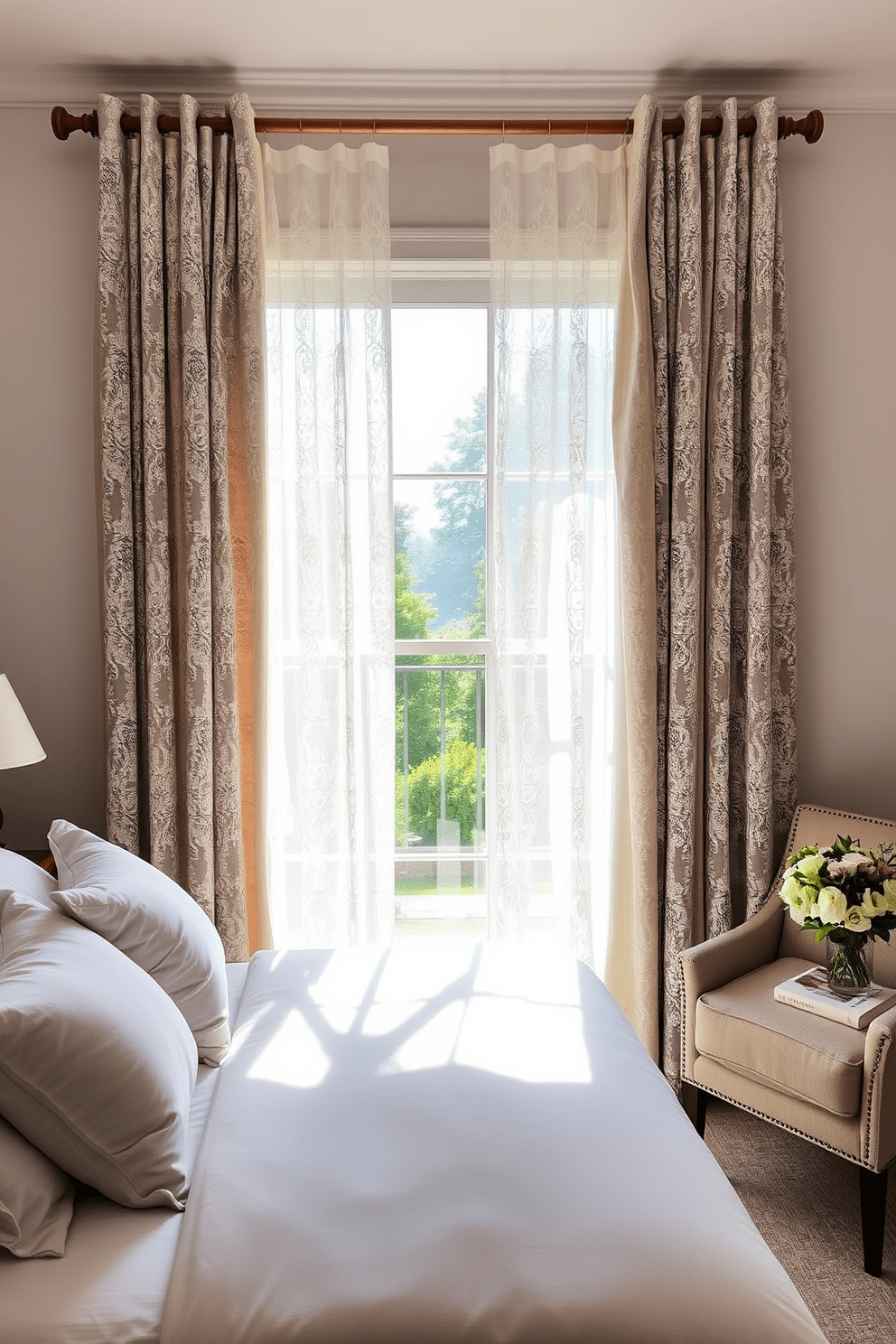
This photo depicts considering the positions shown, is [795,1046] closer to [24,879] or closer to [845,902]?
[845,902]

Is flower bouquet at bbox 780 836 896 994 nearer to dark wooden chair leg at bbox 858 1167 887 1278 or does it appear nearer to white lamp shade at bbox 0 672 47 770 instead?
dark wooden chair leg at bbox 858 1167 887 1278

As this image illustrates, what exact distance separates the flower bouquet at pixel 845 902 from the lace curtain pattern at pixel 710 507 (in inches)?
18.8

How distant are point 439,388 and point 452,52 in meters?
0.93

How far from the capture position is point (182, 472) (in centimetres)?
277

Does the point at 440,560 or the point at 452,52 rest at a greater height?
the point at 452,52

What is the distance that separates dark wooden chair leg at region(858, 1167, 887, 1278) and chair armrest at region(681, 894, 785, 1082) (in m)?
0.53

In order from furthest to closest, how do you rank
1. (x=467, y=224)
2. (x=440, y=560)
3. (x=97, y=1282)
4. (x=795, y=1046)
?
(x=440, y=560) → (x=467, y=224) → (x=795, y=1046) → (x=97, y=1282)

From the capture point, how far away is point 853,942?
2.31 m

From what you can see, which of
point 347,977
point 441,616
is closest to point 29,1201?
point 347,977

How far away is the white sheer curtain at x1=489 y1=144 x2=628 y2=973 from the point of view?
9.32ft

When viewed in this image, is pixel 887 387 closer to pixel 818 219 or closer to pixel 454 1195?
pixel 818 219

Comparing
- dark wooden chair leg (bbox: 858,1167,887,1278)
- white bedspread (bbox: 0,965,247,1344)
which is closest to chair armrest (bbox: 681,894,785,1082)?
dark wooden chair leg (bbox: 858,1167,887,1278)

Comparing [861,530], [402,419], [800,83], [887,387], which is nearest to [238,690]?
[402,419]

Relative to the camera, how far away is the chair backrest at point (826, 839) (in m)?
2.56
